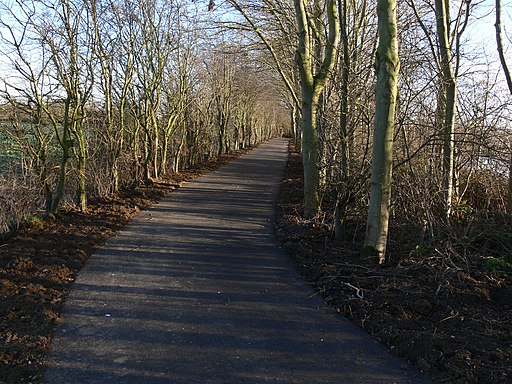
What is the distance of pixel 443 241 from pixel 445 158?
5.91ft

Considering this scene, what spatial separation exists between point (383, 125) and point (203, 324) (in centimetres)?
350

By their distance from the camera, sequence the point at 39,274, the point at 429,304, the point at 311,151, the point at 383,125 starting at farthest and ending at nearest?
1. the point at 311,151
2. the point at 383,125
3. the point at 39,274
4. the point at 429,304

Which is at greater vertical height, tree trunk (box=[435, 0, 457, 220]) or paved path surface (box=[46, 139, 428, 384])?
tree trunk (box=[435, 0, 457, 220])

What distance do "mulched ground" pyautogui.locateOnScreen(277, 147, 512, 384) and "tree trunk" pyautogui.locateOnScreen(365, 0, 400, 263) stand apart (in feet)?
1.46

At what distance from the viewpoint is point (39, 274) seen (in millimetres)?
5832

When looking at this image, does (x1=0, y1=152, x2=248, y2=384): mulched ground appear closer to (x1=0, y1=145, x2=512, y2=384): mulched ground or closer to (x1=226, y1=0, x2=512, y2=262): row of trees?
(x1=0, y1=145, x2=512, y2=384): mulched ground

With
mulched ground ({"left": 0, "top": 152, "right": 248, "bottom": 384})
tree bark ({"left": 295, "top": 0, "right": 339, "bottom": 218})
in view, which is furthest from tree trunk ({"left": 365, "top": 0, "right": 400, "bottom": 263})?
mulched ground ({"left": 0, "top": 152, "right": 248, "bottom": 384})

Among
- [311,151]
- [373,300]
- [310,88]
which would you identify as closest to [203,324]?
[373,300]

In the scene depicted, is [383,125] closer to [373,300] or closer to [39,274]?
[373,300]

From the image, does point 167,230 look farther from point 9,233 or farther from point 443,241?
point 443,241

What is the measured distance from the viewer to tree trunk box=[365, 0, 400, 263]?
19.3 feet

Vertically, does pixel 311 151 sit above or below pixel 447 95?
below

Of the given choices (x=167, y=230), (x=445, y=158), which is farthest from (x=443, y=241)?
(x=167, y=230)

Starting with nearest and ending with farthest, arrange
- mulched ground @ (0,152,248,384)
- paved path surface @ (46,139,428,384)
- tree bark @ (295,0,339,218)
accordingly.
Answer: paved path surface @ (46,139,428,384) < mulched ground @ (0,152,248,384) < tree bark @ (295,0,339,218)
